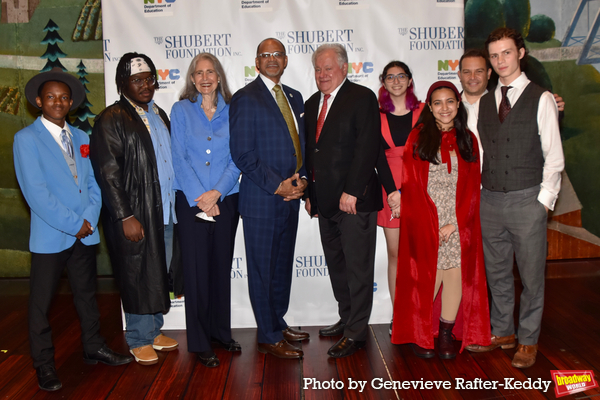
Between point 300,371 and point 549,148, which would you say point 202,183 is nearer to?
point 300,371

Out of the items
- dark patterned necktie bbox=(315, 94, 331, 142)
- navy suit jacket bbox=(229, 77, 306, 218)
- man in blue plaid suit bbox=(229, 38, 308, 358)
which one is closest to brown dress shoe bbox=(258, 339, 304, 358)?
man in blue plaid suit bbox=(229, 38, 308, 358)

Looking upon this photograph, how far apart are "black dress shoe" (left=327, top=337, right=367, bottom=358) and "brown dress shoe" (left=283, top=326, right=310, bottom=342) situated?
0.33m

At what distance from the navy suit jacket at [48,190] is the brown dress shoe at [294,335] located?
5.05 feet

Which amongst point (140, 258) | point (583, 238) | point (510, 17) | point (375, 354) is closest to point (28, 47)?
point (140, 258)

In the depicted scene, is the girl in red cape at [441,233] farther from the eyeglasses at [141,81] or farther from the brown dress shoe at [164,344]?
the eyeglasses at [141,81]

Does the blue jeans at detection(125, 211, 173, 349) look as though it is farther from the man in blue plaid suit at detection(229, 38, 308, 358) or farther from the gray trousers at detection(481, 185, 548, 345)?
the gray trousers at detection(481, 185, 548, 345)

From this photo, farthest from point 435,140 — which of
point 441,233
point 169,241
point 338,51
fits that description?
point 169,241

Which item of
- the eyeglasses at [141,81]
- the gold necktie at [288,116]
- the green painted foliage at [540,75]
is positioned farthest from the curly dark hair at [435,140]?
→ the green painted foliage at [540,75]

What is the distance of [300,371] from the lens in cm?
289

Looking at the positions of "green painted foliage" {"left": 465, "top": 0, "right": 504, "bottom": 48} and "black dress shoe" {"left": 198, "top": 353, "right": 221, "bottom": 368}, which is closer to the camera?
"black dress shoe" {"left": 198, "top": 353, "right": 221, "bottom": 368}

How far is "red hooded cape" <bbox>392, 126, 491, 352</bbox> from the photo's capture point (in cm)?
291

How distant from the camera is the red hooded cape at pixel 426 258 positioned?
2908 millimetres

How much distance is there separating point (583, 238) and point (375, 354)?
3.60 meters

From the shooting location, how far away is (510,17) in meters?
5.07
